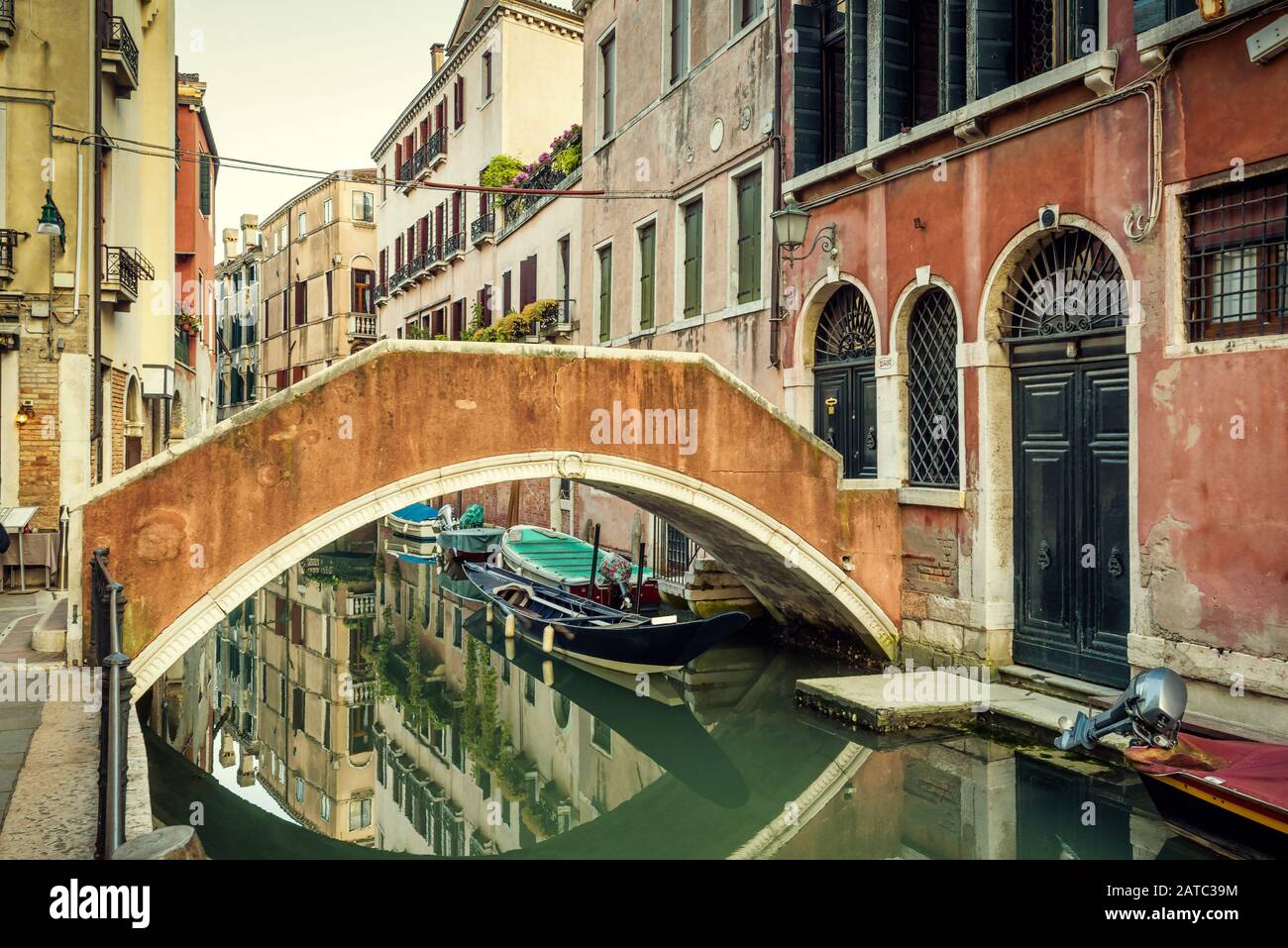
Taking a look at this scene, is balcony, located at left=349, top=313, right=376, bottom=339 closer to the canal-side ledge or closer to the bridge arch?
the bridge arch

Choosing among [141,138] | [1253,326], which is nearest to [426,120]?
[141,138]

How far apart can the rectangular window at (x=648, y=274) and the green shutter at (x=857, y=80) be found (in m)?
4.58

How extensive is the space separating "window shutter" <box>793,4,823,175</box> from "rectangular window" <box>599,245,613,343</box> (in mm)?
5204

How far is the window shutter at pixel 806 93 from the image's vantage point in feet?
34.9

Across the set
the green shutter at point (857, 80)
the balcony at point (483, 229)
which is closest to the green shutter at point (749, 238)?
the green shutter at point (857, 80)

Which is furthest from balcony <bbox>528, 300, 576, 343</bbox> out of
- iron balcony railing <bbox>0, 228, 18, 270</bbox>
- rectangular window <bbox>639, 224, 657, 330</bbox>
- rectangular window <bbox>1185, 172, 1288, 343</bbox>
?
rectangular window <bbox>1185, 172, 1288, 343</bbox>

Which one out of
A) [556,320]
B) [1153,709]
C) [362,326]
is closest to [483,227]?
[556,320]

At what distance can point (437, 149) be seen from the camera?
2353cm

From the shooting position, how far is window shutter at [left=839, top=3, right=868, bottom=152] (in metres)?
9.74

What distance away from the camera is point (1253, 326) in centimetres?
643

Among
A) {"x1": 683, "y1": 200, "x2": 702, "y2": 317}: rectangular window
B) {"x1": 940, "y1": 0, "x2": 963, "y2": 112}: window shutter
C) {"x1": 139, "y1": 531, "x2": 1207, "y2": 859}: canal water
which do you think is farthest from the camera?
{"x1": 683, "y1": 200, "x2": 702, "y2": 317}: rectangular window

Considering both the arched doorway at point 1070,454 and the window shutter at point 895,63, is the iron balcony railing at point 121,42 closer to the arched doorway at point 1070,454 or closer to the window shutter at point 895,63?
the window shutter at point 895,63

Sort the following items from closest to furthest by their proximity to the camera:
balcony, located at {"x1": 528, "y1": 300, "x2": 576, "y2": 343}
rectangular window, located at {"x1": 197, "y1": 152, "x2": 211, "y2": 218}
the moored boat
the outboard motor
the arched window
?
the outboard motor → the arched window → the moored boat → balcony, located at {"x1": 528, "y1": 300, "x2": 576, "y2": 343} → rectangular window, located at {"x1": 197, "y1": 152, "x2": 211, "y2": 218}

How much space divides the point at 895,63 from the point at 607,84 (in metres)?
6.95
